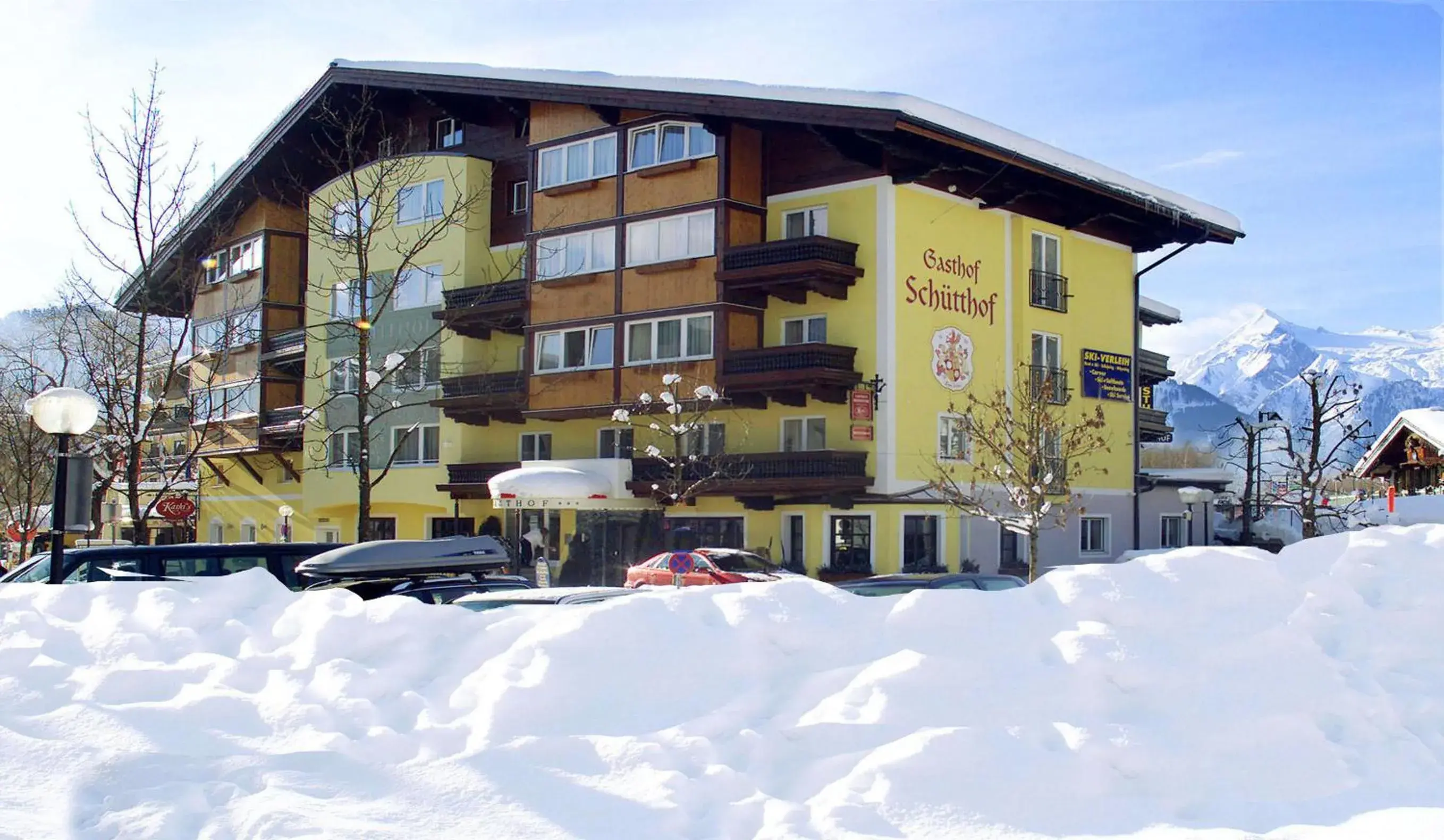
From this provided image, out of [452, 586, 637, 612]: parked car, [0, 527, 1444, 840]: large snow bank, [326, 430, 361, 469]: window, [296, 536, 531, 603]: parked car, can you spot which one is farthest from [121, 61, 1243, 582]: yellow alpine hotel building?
[0, 527, 1444, 840]: large snow bank

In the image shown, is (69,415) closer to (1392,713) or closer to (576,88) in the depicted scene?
(1392,713)

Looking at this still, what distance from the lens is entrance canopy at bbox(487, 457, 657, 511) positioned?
3497cm

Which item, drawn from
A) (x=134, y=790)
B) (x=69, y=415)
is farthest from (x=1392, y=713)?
(x=69, y=415)

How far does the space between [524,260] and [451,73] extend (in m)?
5.50

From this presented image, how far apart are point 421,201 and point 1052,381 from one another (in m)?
19.9

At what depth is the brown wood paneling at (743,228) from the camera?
33750 millimetres

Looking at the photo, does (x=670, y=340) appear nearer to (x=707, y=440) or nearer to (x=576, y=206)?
(x=707, y=440)

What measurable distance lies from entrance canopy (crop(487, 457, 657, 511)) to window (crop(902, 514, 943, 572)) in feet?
22.4

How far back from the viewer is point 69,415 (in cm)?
1450

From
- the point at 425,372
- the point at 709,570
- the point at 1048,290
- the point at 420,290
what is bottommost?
the point at 709,570

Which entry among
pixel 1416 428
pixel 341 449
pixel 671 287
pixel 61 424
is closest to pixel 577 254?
pixel 671 287

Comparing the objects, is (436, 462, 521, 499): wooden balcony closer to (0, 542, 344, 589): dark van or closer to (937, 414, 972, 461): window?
(937, 414, 972, 461): window

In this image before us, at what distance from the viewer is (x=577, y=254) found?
37.6 meters

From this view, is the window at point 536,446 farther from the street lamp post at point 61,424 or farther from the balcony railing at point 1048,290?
the street lamp post at point 61,424
